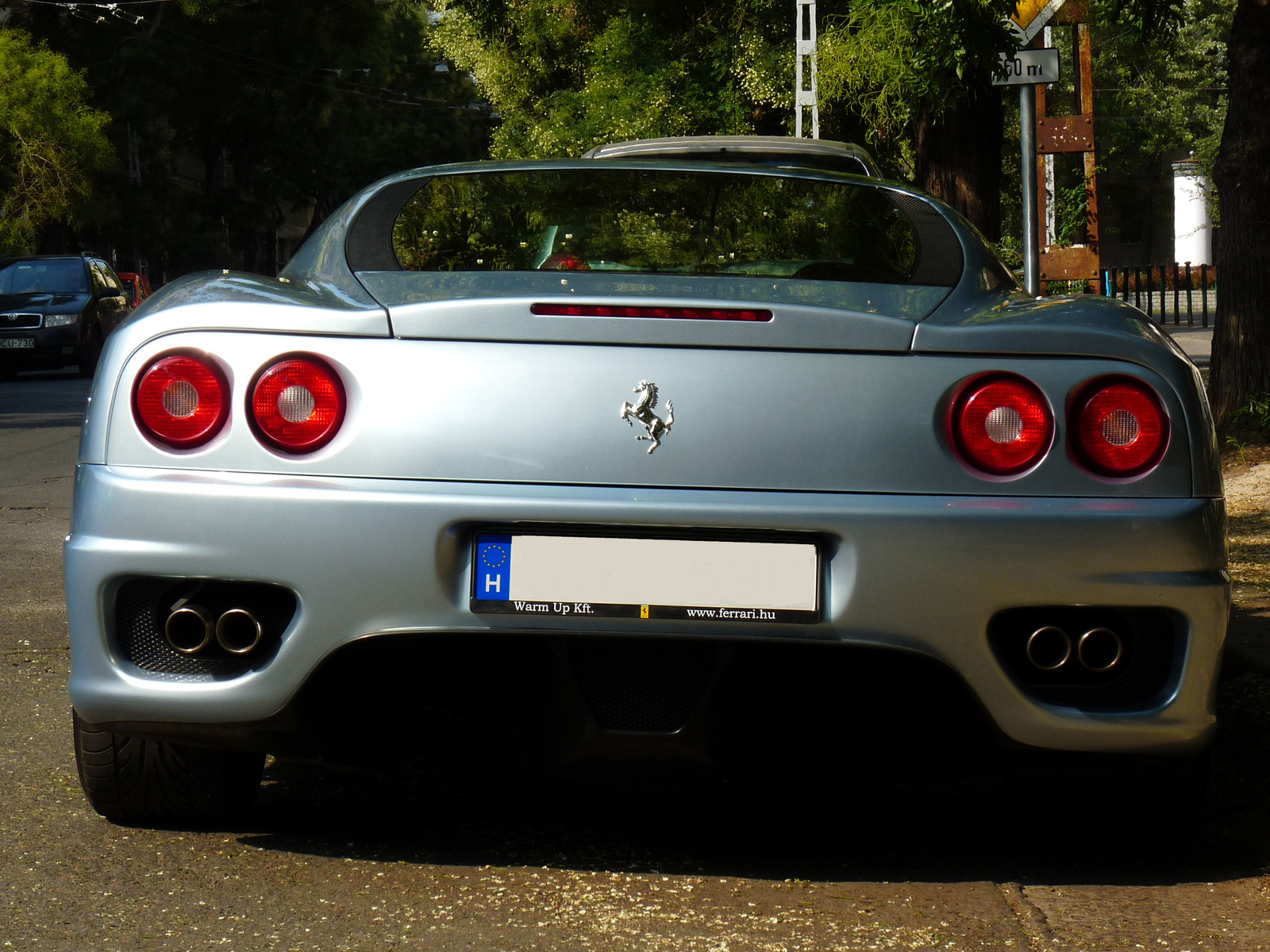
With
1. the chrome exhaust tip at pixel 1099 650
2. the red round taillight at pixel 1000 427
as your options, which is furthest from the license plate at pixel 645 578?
the chrome exhaust tip at pixel 1099 650

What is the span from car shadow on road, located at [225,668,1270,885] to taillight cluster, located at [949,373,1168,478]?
2.09 ft

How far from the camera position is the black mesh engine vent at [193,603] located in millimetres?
2961

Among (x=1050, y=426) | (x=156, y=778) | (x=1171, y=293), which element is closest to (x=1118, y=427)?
(x=1050, y=426)

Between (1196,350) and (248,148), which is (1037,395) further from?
(248,148)

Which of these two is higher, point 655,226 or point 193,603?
point 655,226

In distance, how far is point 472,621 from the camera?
9.36ft

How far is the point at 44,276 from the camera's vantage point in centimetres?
2295

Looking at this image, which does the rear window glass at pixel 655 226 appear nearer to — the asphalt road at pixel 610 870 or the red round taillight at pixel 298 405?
the red round taillight at pixel 298 405

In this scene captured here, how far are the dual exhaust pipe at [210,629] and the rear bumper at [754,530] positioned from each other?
0.20 feet

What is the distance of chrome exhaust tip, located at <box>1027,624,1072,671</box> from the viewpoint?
2908mm

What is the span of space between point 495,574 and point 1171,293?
39.6m

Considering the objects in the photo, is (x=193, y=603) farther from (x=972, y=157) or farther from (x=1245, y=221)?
(x=972, y=157)

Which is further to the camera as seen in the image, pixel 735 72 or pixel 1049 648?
pixel 735 72

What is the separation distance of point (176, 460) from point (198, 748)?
603mm
